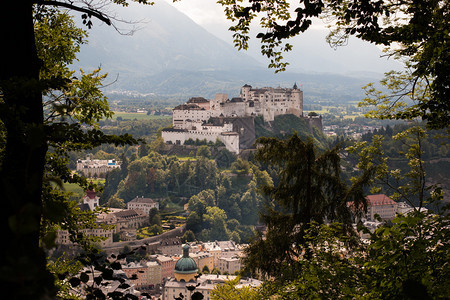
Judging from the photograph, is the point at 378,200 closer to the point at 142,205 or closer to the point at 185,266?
the point at 185,266

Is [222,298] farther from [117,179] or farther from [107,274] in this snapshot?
[117,179]

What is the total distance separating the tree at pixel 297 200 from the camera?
795 centimetres

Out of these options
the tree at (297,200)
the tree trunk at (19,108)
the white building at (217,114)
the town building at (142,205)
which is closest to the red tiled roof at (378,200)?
the white building at (217,114)

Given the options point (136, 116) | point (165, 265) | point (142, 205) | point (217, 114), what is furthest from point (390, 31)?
point (136, 116)

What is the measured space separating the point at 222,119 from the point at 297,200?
5649 cm

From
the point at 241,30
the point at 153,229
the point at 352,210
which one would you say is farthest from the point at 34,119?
the point at 153,229

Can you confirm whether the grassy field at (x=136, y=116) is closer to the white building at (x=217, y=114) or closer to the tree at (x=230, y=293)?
the white building at (x=217, y=114)

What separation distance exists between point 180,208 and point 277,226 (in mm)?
52401

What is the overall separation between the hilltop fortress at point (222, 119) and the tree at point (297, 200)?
182 ft

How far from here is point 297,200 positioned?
8250 mm

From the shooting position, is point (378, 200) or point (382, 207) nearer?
point (382, 207)

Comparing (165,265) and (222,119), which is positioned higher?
(222,119)

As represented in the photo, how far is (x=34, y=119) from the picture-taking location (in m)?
3.80

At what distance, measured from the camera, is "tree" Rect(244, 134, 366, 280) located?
7953 millimetres
